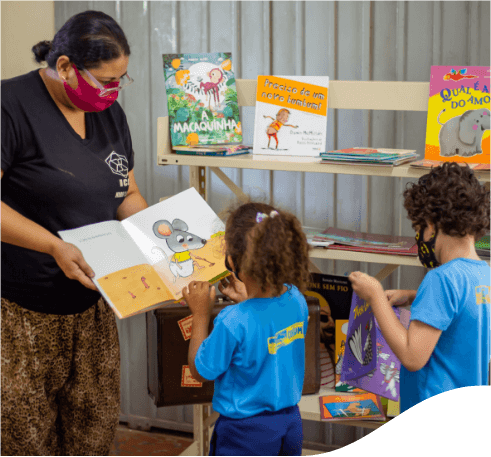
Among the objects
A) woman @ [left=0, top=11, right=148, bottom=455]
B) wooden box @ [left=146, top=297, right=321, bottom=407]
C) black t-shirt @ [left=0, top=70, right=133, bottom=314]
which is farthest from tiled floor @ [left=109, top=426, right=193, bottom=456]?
black t-shirt @ [left=0, top=70, right=133, bottom=314]

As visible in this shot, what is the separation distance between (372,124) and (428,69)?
251 millimetres

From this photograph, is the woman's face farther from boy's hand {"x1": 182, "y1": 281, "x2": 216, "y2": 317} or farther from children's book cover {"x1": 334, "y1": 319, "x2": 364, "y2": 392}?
children's book cover {"x1": 334, "y1": 319, "x2": 364, "y2": 392}

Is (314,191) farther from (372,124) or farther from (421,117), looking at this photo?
(421,117)

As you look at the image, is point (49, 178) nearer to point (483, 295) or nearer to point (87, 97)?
point (87, 97)

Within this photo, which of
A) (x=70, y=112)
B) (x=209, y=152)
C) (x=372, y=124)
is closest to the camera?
(x=70, y=112)

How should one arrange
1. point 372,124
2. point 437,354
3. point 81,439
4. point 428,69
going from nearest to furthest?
point 437,354, point 81,439, point 428,69, point 372,124

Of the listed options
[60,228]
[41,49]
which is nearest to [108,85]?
[41,49]

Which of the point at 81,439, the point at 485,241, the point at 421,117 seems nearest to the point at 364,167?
the point at 485,241

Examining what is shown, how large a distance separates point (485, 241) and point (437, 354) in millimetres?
589

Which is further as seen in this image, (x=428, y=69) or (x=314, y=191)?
(x=314, y=191)

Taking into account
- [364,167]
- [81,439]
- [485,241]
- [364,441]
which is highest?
[364,167]

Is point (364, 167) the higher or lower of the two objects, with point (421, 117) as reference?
lower

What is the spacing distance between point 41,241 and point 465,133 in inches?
42.7

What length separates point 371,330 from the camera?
4.46 ft
